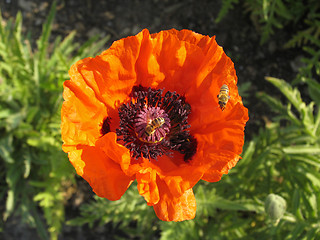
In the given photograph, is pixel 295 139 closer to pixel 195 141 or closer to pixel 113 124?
pixel 195 141

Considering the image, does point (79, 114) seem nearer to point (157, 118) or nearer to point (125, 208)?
point (157, 118)

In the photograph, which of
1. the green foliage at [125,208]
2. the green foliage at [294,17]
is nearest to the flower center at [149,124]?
the green foliage at [125,208]

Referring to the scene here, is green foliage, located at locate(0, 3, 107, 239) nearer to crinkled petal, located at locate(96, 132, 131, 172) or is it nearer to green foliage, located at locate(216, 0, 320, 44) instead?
crinkled petal, located at locate(96, 132, 131, 172)

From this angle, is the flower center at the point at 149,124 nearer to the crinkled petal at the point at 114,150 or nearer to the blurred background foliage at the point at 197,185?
the crinkled petal at the point at 114,150

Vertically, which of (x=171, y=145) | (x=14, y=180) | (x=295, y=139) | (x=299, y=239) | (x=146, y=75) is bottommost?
(x=14, y=180)

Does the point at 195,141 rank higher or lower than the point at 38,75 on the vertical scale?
higher

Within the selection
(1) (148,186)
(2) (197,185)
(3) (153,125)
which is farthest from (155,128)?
(2) (197,185)

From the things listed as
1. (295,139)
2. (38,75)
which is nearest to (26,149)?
(38,75)
